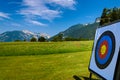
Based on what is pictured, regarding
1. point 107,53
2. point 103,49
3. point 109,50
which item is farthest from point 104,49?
point 109,50

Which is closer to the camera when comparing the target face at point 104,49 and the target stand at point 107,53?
the target stand at point 107,53

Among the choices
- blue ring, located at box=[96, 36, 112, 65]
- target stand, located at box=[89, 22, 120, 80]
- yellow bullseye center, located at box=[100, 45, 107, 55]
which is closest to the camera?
target stand, located at box=[89, 22, 120, 80]

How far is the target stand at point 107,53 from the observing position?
472 centimetres

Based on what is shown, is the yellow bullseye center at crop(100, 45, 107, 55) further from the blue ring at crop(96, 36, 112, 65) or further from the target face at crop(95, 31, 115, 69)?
the blue ring at crop(96, 36, 112, 65)

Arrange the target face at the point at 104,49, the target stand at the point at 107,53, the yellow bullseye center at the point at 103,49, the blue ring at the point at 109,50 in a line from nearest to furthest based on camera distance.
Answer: the target stand at the point at 107,53, the target face at the point at 104,49, the blue ring at the point at 109,50, the yellow bullseye center at the point at 103,49

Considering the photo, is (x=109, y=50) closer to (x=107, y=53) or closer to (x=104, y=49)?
(x=107, y=53)

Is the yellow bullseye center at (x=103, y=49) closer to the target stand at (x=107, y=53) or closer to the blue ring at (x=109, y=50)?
the target stand at (x=107, y=53)

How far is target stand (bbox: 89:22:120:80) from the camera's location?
4.72m

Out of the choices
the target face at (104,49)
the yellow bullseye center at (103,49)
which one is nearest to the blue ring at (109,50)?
the target face at (104,49)

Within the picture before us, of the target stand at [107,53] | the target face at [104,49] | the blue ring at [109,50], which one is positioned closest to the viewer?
the target stand at [107,53]

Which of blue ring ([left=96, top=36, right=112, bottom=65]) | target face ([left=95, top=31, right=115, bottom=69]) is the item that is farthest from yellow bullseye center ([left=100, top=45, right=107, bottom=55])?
blue ring ([left=96, top=36, right=112, bottom=65])

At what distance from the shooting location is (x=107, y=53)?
5469 millimetres

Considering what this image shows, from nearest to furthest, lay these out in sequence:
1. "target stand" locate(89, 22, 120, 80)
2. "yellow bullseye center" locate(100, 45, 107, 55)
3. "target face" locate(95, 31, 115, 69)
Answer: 1. "target stand" locate(89, 22, 120, 80)
2. "target face" locate(95, 31, 115, 69)
3. "yellow bullseye center" locate(100, 45, 107, 55)

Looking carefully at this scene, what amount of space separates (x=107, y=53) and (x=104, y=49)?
1.28 ft
